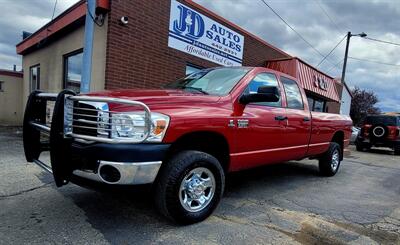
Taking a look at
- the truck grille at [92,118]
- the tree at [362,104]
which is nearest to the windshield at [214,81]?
the truck grille at [92,118]

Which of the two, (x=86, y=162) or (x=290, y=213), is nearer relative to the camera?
(x=86, y=162)

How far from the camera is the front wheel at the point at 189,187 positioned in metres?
3.47

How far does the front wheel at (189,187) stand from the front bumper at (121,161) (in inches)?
7.8

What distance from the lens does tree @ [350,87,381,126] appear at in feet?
142

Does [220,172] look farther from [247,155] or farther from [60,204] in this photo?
[60,204]

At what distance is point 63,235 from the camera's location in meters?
3.33

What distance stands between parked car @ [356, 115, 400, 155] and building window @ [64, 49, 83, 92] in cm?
1260

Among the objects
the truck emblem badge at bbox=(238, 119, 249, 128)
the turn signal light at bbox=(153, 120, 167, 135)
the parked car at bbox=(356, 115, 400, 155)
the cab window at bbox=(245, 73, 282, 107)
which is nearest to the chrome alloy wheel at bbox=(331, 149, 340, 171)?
the cab window at bbox=(245, 73, 282, 107)

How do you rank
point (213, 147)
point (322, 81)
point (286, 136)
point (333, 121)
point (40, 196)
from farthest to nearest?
point (322, 81) < point (333, 121) < point (286, 136) < point (40, 196) < point (213, 147)

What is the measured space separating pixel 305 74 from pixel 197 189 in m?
11.9

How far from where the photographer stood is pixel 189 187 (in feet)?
12.3

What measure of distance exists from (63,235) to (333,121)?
5.56 metres

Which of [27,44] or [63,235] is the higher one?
[27,44]

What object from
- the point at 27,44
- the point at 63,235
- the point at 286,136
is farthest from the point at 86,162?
the point at 27,44
